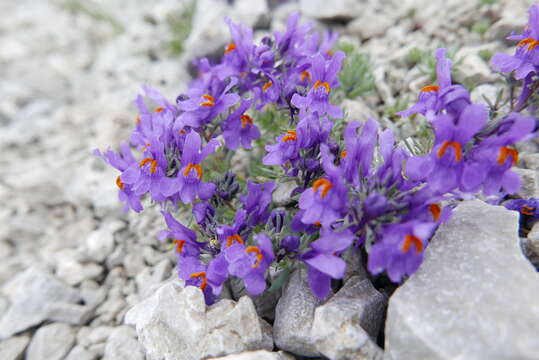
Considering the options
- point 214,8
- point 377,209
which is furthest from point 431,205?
point 214,8

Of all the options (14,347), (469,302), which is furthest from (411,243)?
(14,347)

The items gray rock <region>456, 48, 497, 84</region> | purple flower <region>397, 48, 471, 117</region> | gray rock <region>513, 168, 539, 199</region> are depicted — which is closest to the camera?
purple flower <region>397, 48, 471, 117</region>

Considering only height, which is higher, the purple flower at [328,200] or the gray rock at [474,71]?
the purple flower at [328,200]

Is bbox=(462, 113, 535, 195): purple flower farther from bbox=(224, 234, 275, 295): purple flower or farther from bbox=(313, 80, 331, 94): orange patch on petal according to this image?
bbox=(224, 234, 275, 295): purple flower

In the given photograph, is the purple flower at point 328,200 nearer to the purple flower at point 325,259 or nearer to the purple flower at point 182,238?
the purple flower at point 325,259

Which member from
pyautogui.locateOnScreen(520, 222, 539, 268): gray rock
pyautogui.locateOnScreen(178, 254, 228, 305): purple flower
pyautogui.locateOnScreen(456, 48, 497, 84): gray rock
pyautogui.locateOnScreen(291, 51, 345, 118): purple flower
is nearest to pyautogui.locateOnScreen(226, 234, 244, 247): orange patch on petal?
pyautogui.locateOnScreen(178, 254, 228, 305): purple flower

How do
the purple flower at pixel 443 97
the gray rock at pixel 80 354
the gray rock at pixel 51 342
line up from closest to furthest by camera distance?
the purple flower at pixel 443 97
the gray rock at pixel 80 354
the gray rock at pixel 51 342

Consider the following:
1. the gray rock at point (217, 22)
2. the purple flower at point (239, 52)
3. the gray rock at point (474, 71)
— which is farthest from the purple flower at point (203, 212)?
the gray rock at point (217, 22)
